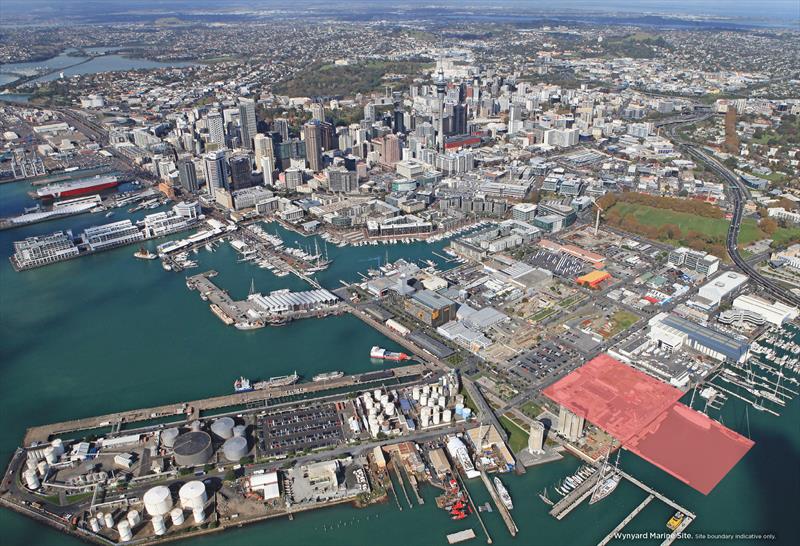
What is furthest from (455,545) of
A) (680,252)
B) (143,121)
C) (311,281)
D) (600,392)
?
(143,121)

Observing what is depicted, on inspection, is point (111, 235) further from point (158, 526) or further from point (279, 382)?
point (158, 526)

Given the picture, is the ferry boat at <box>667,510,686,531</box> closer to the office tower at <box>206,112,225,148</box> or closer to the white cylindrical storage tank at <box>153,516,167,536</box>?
the white cylindrical storage tank at <box>153,516,167,536</box>

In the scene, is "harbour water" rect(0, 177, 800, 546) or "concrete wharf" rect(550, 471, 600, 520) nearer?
"harbour water" rect(0, 177, 800, 546)

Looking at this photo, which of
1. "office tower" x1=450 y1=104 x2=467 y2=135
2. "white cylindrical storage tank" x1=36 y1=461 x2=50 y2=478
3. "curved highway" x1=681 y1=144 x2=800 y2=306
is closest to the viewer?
"white cylindrical storage tank" x1=36 y1=461 x2=50 y2=478
